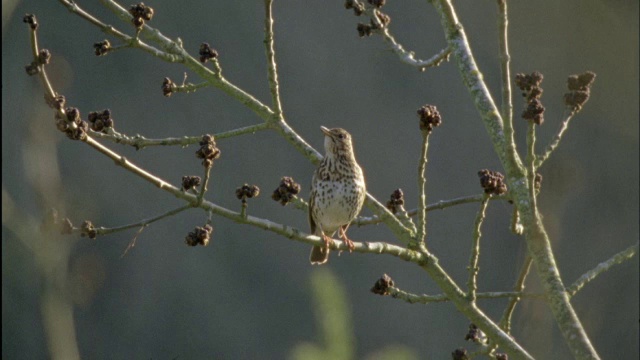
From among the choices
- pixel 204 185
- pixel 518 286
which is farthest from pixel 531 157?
pixel 204 185

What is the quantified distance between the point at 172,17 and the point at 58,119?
5393 millimetres

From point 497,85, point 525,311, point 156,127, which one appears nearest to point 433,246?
point 497,85

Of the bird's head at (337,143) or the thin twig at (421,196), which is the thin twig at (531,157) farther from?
the bird's head at (337,143)

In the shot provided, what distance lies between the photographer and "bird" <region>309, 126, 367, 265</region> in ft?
16.2

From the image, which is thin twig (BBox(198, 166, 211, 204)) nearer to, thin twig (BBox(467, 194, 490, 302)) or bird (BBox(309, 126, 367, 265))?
thin twig (BBox(467, 194, 490, 302))

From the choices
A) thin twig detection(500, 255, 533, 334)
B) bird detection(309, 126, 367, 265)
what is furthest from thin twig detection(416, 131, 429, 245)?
bird detection(309, 126, 367, 265)

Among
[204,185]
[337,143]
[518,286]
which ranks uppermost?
[337,143]

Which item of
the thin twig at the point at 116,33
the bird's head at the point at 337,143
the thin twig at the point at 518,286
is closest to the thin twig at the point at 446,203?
the thin twig at the point at 518,286

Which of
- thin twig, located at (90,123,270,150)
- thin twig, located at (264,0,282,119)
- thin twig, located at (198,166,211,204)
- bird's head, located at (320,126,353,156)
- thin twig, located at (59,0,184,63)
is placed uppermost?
bird's head, located at (320,126,353,156)

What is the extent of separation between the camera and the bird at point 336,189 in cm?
495

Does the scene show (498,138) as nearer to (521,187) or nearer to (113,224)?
(521,187)

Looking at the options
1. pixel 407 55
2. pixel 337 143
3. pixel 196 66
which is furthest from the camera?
pixel 337 143

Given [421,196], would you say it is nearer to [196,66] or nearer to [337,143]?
[196,66]

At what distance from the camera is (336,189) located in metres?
5.03
